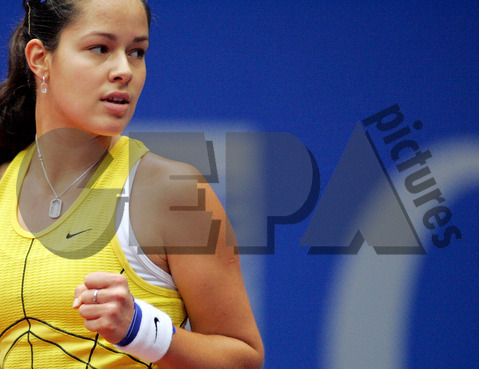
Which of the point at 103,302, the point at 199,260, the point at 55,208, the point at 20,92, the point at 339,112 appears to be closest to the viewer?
the point at 103,302

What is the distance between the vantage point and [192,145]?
1728 millimetres

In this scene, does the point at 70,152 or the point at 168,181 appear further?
the point at 70,152

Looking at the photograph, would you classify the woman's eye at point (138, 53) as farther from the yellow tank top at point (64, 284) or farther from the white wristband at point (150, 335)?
the white wristband at point (150, 335)

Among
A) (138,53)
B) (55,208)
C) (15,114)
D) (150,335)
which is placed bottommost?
(150,335)

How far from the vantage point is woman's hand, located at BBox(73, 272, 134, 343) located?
81 cm

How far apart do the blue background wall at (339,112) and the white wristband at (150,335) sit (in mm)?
810

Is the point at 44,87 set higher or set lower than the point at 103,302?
higher

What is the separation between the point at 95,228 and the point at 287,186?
0.78m

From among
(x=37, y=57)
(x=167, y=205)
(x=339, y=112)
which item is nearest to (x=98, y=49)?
(x=37, y=57)

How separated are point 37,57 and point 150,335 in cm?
51

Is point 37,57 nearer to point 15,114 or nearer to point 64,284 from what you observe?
point 15,114

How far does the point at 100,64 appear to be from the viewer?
1.02 metres

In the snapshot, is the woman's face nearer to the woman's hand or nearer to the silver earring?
the silver earring

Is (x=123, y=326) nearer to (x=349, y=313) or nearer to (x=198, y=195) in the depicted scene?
(x=198, y=195)
